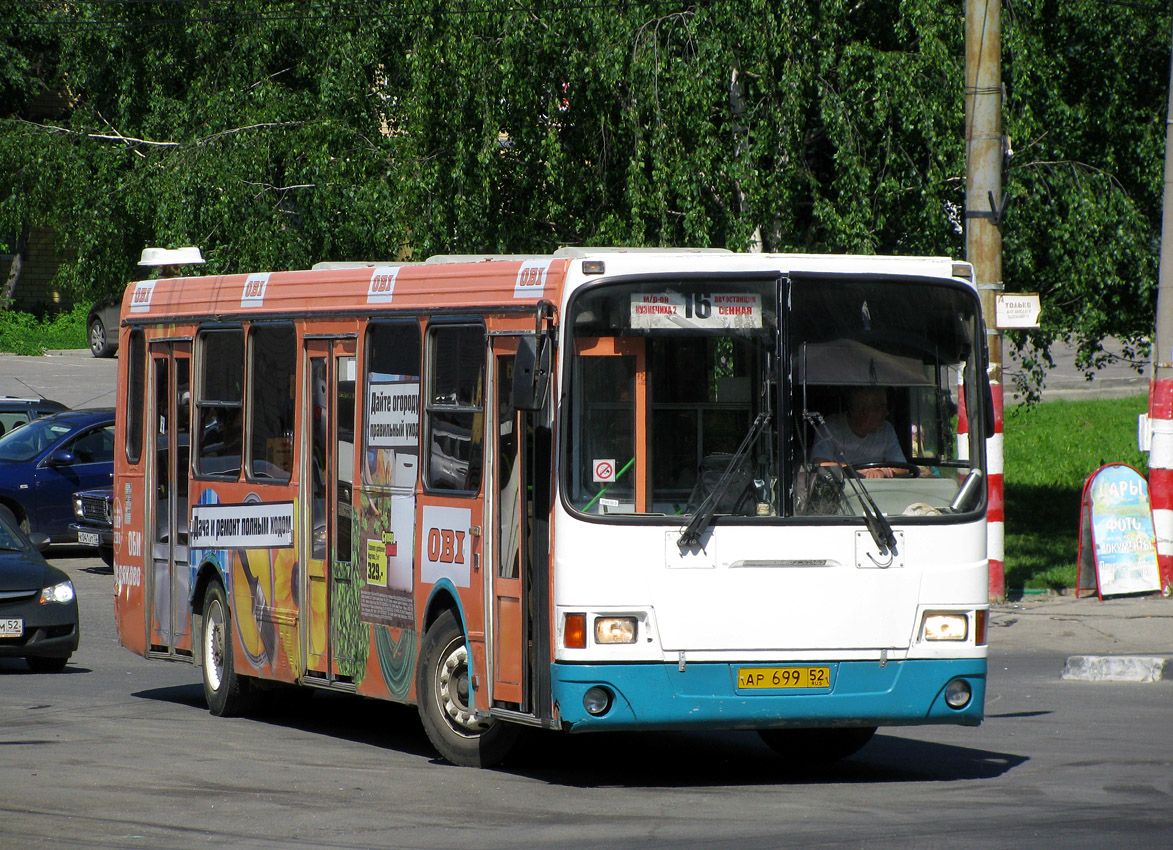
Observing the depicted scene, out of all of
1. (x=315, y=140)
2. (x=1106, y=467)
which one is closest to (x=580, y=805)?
(x=1106, y=467)

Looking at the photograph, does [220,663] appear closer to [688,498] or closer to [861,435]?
[688,498]

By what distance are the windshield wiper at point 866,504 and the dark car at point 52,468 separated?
15.3 meters

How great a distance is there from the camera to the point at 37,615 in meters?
13.7

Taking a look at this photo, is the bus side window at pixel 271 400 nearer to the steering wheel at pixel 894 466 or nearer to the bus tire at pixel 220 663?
the bus tire at pixel 220 663

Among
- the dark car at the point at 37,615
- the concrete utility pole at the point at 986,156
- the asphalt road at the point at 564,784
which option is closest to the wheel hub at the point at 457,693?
the asphalt road at the point at 564,784

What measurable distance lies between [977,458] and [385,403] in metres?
3.15

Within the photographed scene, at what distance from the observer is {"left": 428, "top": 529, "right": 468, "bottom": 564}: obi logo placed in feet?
29.8

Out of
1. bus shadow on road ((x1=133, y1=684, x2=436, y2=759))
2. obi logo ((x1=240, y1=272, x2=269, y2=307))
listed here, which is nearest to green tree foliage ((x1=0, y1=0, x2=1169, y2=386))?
bus shadow on road ((x1=133, y1=684, x2=436, y2=759))

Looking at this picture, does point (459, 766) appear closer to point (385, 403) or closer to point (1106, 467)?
point (385, 403)

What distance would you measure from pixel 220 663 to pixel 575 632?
423 cm

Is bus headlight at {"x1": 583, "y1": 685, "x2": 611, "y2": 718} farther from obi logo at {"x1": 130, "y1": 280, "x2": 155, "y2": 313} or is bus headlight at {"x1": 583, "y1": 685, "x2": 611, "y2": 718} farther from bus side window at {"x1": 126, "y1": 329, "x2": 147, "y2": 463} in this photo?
obi logo at {"x1": 130, "y1": 280, "x2": 155, "y2": 313}

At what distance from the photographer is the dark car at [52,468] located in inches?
859

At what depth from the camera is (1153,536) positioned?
682 inches

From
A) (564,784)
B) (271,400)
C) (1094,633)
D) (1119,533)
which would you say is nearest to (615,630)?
(564,784)
